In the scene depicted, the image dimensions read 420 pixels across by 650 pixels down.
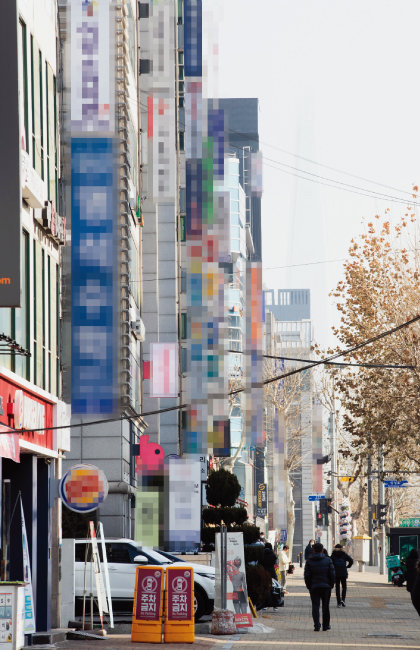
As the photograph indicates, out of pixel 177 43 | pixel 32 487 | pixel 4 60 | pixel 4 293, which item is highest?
pixel 177 43

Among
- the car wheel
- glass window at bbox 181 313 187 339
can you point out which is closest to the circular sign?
the car wheel

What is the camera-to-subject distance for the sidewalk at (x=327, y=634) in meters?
19.6

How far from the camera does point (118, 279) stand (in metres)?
33.9

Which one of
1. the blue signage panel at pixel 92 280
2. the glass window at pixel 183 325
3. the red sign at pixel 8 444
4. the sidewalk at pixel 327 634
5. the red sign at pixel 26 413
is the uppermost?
the glass window at pixel 183 325

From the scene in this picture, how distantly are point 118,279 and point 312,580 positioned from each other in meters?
13.1

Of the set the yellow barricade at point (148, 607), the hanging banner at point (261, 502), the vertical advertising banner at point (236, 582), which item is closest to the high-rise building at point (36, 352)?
the yellow barricade at point (148, 607)

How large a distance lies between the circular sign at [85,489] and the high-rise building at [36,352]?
0.76 metres

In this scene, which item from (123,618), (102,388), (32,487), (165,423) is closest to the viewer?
(32,487)

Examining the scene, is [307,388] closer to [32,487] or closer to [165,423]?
[165,423]

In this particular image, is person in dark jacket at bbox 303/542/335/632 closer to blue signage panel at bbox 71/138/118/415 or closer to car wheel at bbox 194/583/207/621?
car wheel at bbox 194/583/207/621

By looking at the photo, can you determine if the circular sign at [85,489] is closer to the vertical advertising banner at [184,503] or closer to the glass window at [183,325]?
the vertical advertising banner at [184,503]

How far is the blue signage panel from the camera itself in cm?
2944

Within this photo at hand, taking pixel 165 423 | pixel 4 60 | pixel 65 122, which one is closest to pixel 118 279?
pixel 65 122

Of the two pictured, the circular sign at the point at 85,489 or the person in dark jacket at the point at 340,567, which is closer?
→ the circular sign at the point at 85,489
